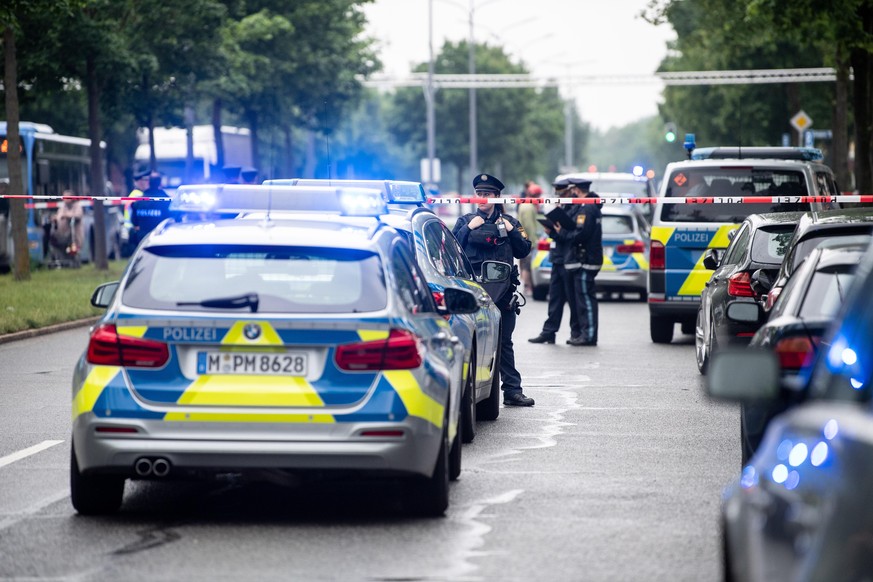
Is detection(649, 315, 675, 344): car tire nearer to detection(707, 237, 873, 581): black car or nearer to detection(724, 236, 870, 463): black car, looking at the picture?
detection(724, 236, 870, 463): black car

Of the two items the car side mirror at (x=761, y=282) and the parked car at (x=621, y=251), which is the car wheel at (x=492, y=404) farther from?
the parked car at (x=621, y=251)

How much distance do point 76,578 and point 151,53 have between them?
28286mm

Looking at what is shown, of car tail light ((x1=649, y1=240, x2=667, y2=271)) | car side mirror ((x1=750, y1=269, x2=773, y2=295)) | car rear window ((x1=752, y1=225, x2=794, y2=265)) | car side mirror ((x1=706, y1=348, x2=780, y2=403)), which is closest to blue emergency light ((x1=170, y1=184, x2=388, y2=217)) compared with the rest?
car side mirror ((x1=706, y1=348, x2=780, y2=403))

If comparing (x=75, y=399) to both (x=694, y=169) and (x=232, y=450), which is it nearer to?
(x=232, y=450)

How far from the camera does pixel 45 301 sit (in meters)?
24.0

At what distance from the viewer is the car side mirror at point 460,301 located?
941 cm

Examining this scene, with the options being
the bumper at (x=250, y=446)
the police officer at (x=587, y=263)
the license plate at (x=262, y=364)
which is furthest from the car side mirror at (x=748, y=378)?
the police officer at (x=587, y=263)

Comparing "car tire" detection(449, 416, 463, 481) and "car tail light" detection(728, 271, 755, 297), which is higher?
"car tail light" detection(728, 271, 755, 297)

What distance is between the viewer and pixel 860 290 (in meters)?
4.54

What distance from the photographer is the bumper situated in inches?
301

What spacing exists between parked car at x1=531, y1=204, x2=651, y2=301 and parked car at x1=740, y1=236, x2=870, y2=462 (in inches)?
777

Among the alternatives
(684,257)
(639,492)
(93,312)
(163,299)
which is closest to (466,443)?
(639,492)

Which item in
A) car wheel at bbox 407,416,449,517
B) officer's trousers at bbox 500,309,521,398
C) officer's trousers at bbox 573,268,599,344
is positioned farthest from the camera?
officer's trousers at bbox 573,268,599,344

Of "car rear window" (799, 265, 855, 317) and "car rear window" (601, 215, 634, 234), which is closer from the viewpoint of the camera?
"car rear window" (799, 265, 855, 317)
